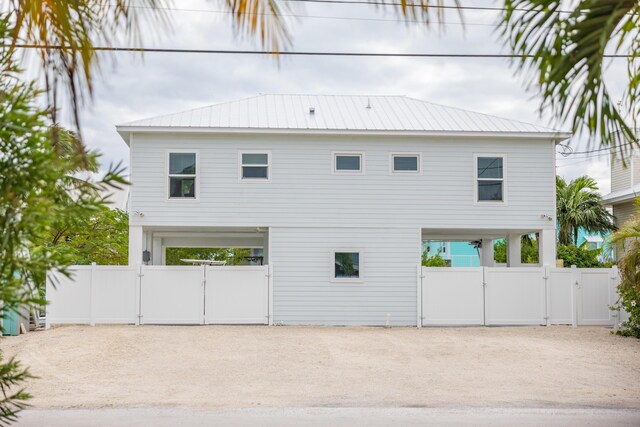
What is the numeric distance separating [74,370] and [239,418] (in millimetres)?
5875

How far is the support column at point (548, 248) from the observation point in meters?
22.6

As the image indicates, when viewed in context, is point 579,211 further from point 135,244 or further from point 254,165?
point 135,244

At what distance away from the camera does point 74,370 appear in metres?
15.1

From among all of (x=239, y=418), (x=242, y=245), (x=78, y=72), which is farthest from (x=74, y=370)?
(x=78, y=72)

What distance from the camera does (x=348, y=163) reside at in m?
22.7

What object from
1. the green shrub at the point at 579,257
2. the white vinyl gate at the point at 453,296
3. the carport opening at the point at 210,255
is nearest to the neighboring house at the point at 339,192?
the white vinyl gate at the point at 453,296

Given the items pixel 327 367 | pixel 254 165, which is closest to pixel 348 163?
pixel 254 165

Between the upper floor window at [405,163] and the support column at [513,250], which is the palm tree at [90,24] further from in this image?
the support column at [513,250]

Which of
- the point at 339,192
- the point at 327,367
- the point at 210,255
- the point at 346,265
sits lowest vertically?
the point at 327,367

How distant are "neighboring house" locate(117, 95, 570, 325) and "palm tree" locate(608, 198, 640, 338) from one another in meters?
3.39

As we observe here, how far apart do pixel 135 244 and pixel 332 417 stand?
1270 centimetres

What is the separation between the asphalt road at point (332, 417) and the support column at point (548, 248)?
38.4 ft

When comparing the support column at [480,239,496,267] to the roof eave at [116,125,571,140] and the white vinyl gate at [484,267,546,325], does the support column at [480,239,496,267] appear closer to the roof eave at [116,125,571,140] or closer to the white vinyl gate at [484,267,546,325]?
the white vinyl gate at [484,267,546,325]

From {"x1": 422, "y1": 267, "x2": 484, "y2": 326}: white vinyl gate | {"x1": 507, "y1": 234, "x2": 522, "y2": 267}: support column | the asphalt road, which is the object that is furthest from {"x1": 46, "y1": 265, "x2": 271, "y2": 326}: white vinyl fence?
the asphalt road
